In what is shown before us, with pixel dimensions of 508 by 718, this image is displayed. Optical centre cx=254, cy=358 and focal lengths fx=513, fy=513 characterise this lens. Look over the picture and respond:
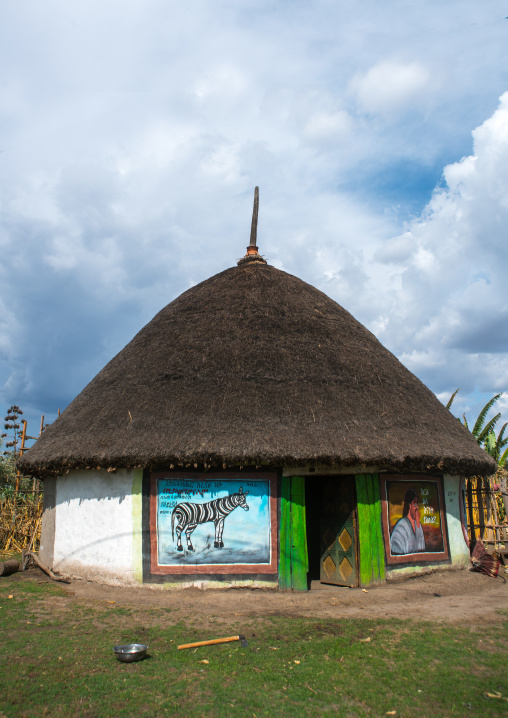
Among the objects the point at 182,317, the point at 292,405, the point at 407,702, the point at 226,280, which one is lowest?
the point at 407,702

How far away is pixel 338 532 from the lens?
10.4 meters

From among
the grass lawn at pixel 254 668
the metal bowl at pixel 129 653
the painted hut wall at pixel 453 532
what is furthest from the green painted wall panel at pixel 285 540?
the metal bowl at pixel 129 653

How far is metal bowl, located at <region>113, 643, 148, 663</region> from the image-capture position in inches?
223

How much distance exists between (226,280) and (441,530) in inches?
317

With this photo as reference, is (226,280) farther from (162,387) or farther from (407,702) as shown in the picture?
(407,702)

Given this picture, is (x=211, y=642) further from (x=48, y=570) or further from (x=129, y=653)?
(x=48, y=570)

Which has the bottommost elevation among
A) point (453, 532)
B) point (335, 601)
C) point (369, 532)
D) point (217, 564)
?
point (335, 601)

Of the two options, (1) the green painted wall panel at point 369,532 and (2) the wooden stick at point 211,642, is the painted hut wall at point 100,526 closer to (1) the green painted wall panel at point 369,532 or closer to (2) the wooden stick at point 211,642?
(2) the wooden stick at point 211,642

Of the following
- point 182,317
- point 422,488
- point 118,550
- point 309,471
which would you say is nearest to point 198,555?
point 118,550

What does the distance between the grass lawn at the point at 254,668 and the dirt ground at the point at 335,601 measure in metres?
0.48

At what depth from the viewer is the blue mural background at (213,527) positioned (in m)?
9.27

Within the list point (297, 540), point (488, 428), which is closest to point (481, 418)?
point (488, 428)

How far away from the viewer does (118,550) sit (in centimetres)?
960

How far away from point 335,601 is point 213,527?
2.45m
